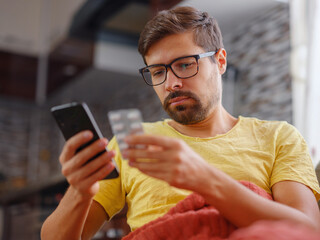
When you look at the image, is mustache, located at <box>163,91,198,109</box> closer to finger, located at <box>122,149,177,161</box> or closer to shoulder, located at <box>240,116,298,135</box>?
shoulder, located at <box>240,116,298,135</box>

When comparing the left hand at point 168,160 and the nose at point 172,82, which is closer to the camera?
the left hand at point 168,160

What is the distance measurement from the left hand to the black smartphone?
118 millimetres

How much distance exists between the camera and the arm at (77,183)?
0.75m

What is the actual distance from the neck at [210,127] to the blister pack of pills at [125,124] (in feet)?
1.47

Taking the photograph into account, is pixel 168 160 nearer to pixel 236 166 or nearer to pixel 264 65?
pixel 236 166

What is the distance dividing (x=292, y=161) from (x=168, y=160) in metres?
0.43

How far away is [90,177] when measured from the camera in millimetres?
767

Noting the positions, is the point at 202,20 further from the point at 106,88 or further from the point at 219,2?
the point at 106,88

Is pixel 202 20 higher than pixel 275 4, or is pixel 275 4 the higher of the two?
pixel 275 4

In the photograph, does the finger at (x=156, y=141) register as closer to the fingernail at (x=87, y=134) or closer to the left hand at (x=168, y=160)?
the left hand at (x=168, y=160)

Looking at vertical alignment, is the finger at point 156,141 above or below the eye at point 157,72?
below

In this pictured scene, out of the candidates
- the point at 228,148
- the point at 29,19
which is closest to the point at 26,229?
the point at 228,148

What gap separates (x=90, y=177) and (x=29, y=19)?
5150mm

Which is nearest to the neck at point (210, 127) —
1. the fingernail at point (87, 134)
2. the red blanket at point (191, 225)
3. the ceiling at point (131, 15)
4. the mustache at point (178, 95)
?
the mustache at point (178, 95)
